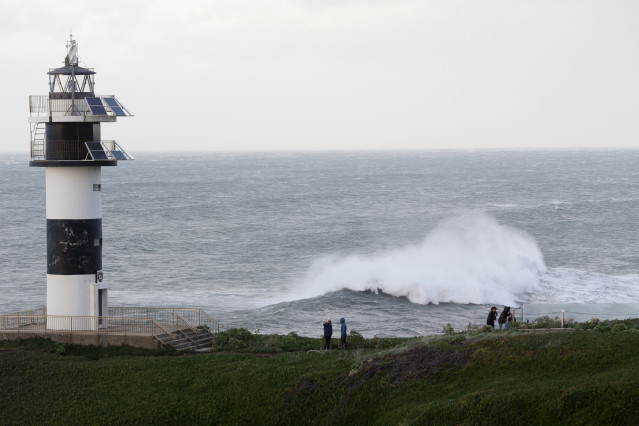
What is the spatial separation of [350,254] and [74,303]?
32392 millimetres

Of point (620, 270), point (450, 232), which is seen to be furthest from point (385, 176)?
point (620, 270)

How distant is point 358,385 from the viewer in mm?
16875

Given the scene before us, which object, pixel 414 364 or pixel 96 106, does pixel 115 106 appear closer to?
pixel 96 106

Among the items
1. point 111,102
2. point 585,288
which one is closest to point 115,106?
point 111,102

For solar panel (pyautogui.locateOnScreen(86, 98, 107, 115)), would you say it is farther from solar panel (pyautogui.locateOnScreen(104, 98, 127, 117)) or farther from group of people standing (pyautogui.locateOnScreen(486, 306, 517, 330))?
group of people standing (pyautogui.locateOnScreen(486, 306, 517, 330))

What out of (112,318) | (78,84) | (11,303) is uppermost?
(78,84)

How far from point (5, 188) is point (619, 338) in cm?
10284

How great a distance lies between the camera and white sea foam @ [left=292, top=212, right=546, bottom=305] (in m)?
40.6

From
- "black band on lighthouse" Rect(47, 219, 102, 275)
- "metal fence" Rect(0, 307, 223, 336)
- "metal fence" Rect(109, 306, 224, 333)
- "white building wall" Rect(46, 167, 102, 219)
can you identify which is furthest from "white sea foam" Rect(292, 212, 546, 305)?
"white building wall" Rect(46, 167, 102, 219)

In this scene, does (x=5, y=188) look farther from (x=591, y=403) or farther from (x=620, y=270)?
(x=591, y=403)

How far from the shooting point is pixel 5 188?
108 m

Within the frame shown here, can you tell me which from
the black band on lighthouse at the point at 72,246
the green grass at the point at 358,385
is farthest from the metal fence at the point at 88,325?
the green grass at the point at 358,385

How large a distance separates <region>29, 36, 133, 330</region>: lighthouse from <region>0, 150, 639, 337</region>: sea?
10.5m

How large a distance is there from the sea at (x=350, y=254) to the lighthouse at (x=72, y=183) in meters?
10.5
